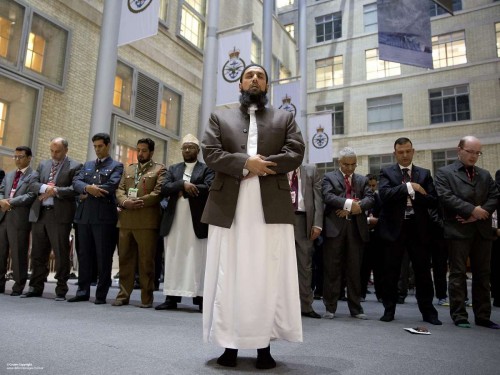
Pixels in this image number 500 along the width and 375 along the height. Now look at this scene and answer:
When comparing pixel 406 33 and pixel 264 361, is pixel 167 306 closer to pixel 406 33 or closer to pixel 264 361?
pixel 264 361

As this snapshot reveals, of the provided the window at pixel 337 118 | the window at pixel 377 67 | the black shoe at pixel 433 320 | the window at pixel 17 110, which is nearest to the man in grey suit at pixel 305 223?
the black shoe at pixel 433 320

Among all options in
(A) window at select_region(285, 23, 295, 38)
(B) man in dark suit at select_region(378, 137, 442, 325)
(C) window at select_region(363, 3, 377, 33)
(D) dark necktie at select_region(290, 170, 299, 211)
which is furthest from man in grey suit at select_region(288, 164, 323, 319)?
(A) window at select_region(285, 23, 295, 38)

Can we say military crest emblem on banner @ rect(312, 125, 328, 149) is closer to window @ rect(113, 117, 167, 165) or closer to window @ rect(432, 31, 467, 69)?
window @ rect(113, 117, 167, 165)

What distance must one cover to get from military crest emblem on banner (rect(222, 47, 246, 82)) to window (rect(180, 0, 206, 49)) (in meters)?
5.35

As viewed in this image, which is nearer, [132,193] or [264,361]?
[264,361]

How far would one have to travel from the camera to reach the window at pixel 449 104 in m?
19.0

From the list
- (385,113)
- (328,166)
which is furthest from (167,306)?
(385,113)

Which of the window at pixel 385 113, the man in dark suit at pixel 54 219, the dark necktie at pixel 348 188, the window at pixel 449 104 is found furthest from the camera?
the window at pixel 385 113

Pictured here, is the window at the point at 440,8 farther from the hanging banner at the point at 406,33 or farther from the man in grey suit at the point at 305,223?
the man in grey suit at the point at 305,223

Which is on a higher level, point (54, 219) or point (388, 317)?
point (54, 219)

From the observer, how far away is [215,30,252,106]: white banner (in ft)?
32.6

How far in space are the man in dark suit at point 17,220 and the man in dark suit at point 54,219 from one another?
0.22 meters

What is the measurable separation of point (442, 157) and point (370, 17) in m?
8.49

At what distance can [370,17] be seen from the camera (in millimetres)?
22109
